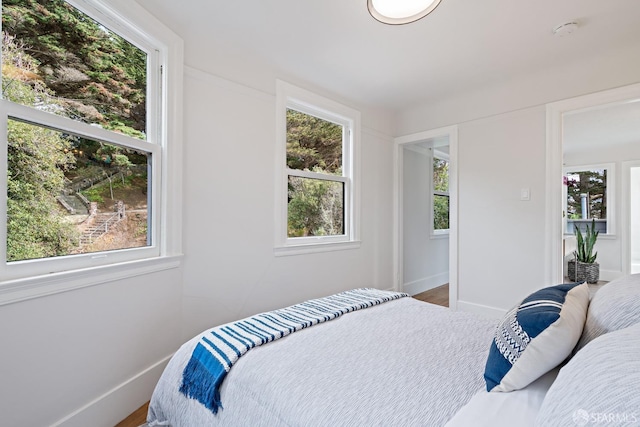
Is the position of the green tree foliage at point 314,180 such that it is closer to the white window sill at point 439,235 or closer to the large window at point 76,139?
the large window at point 76,139

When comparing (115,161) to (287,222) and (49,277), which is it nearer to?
(49,277)

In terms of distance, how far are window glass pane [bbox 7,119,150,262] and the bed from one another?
828mm

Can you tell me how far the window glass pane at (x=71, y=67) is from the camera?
1.37 metres

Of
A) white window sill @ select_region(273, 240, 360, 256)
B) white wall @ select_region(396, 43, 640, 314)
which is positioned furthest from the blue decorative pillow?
white wall @ select_region(396, 43, 640, 314)

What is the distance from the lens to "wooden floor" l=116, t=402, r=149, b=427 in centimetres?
171

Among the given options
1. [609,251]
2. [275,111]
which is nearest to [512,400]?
[275,111]

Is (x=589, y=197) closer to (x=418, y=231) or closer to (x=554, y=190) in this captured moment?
(x=418, y=231)

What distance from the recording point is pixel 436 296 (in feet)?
13.9

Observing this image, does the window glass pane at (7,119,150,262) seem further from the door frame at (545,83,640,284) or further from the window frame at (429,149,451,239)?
the window frame at (429,149,451,239)

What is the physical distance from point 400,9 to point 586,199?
581 cm

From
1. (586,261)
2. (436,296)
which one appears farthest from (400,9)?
(586,261)

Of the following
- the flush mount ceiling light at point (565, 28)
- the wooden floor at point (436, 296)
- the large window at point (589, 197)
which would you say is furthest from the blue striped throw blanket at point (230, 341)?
the large window at point (589, 197)

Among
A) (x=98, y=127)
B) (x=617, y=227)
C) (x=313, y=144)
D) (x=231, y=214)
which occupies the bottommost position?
(x=617, y=227)

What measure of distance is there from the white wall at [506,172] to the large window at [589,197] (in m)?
3.42
